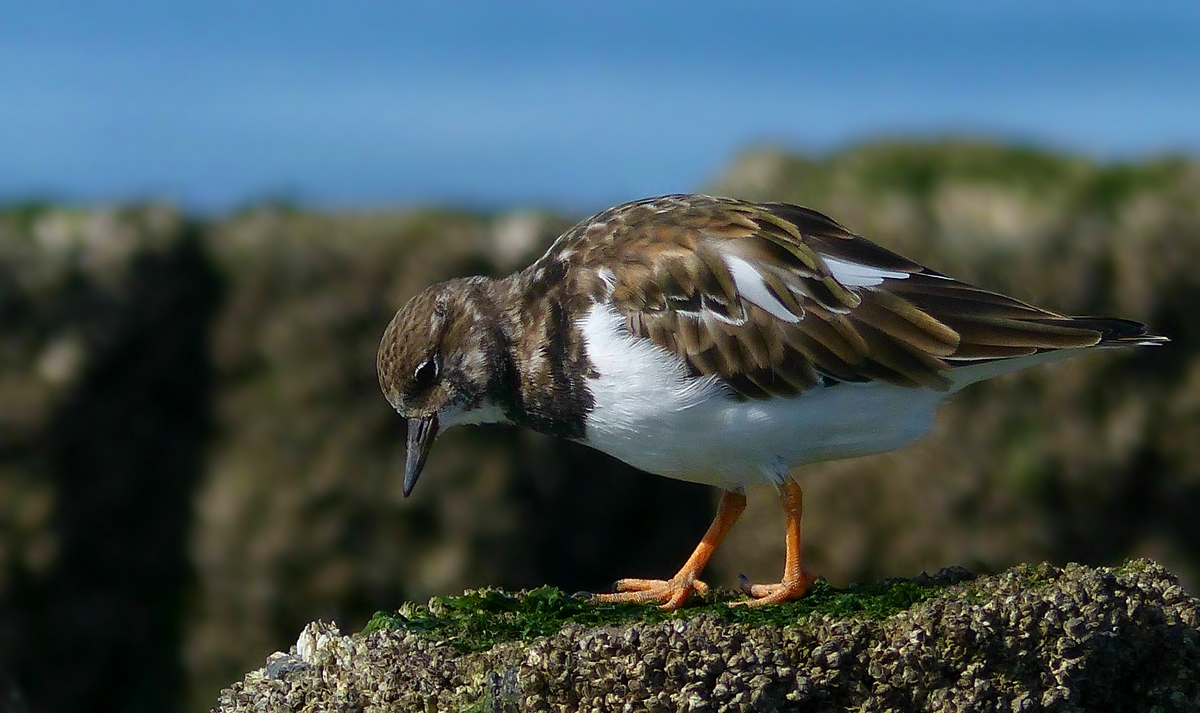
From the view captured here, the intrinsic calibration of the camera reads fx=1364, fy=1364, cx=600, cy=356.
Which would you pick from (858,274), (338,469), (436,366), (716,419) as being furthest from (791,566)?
(338,469)

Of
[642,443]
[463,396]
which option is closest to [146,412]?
[463,396]

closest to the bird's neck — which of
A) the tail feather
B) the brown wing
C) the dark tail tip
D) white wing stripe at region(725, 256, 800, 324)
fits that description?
the brown wing

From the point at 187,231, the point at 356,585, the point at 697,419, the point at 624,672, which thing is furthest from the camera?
the point at 187,231

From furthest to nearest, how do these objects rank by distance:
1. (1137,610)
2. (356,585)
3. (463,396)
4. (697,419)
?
(356,585)
(463,396)
(697,419)
(1137,610)

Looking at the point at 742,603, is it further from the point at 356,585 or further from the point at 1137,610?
the point at 356,585

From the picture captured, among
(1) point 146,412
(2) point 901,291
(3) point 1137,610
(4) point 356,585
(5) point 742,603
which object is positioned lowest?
(4) point 356,585

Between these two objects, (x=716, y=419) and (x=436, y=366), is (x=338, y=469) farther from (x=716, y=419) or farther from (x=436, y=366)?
(x=716, y=419)
